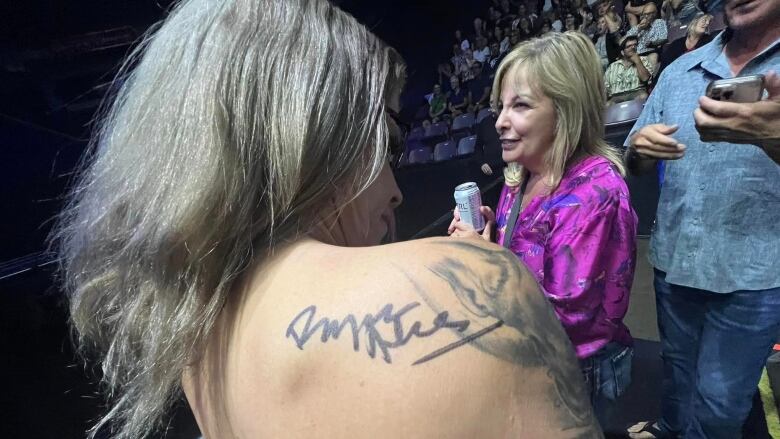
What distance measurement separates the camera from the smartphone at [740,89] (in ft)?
2.93

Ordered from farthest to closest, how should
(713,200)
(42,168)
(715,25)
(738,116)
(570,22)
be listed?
(570,22)
(42,168)
(715,25)
(713,200)
(738,116)

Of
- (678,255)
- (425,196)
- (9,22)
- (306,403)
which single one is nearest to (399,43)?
(425,196)

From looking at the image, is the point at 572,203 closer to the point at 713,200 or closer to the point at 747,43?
the point at 713,200

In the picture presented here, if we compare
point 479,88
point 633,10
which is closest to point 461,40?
point 479,88

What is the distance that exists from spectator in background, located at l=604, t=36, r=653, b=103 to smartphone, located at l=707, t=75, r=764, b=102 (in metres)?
1.57

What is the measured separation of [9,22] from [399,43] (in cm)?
229

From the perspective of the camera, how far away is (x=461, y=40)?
10.7 ft

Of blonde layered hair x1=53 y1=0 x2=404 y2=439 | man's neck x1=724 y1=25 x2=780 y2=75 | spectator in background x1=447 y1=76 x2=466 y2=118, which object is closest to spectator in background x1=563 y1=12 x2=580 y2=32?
spectator in background x1=447 y1=76 x2=466 y2=118

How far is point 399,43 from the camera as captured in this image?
323cm

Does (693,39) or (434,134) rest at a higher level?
(693,39)

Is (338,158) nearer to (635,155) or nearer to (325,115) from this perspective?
(325,115)

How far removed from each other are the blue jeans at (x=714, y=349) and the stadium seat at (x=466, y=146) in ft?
6.37

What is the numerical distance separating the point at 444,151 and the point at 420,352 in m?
3.19

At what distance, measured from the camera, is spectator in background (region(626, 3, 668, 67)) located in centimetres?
231
